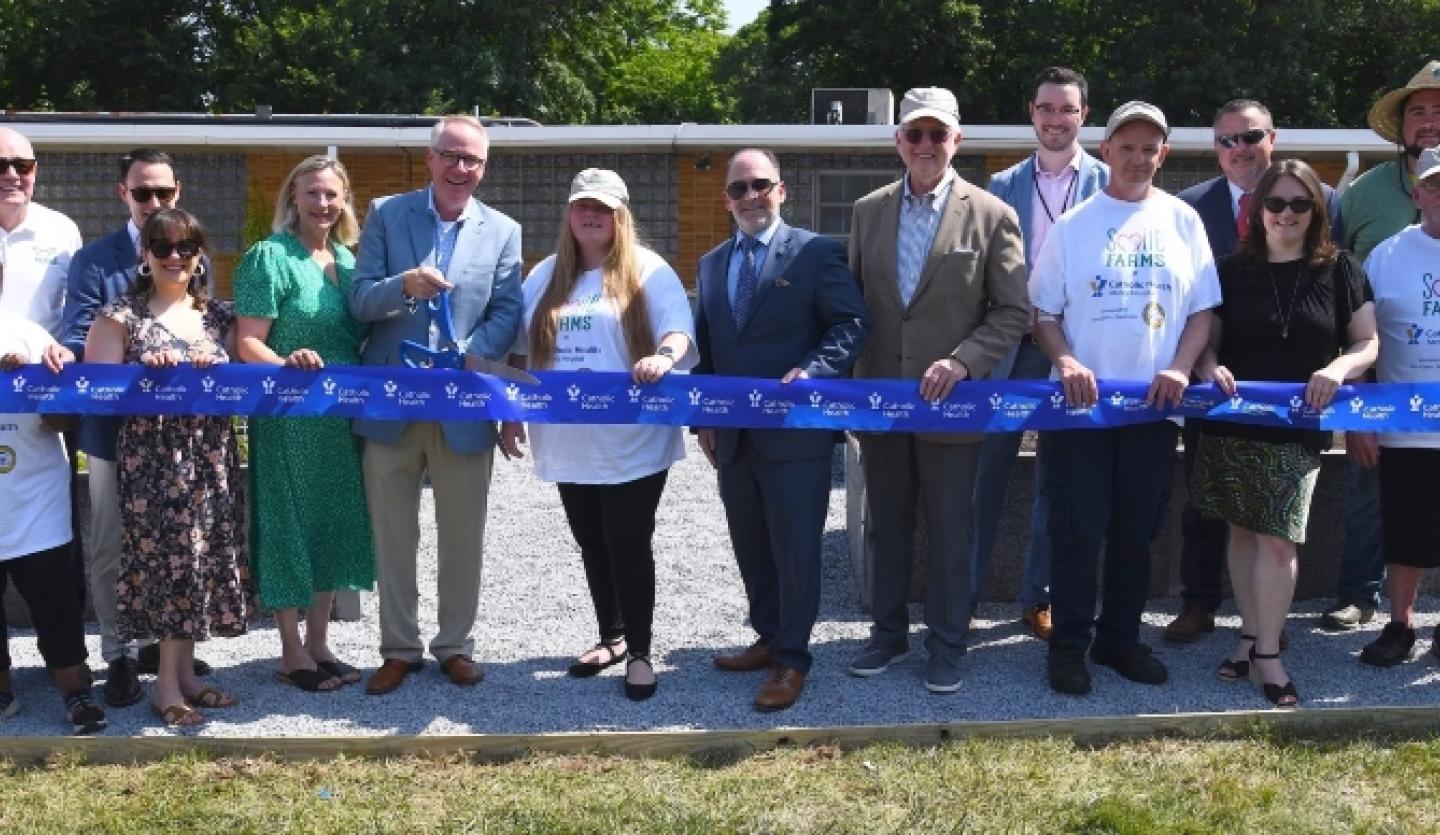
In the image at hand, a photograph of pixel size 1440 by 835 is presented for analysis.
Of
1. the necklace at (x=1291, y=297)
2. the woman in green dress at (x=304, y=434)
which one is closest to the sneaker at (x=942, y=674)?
the necklace at (x=1291, y=297)

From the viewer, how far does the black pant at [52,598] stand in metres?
5.85

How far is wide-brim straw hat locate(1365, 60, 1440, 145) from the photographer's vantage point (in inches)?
266

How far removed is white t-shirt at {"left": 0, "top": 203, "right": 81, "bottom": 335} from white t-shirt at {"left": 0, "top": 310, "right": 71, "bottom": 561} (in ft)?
0.78

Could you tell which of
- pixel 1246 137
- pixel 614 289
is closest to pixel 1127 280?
pixel 1246 137

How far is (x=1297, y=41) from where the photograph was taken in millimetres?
31328

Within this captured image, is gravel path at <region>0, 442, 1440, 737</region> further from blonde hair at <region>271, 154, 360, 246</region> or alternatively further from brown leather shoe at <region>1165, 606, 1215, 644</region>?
blonde hair at <region>271, 154, 360, 246</region>

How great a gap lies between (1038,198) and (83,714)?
173 inches

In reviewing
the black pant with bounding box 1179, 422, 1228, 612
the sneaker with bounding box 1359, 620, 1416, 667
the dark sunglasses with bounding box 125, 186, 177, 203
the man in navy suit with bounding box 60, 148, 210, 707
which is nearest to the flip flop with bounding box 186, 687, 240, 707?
the man in navy suit with bounding box 60, 148, 210, 707

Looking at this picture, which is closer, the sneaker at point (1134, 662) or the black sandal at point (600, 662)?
the sneaker at point (1134, 662)

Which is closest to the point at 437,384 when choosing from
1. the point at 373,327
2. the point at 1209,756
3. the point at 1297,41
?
the point at 373,327

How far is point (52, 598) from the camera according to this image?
19.3 ft

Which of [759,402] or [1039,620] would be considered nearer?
[759,402]

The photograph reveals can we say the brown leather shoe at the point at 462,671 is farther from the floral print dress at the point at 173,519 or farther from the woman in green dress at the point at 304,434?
the floral print dress at the point at 173,519

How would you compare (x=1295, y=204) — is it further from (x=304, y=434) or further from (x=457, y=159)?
(x=304, y=434)
